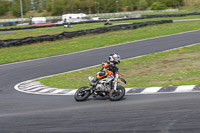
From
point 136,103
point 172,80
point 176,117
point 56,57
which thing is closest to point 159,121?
point 176,117

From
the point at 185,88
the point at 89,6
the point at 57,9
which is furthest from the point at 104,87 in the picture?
the point at 57,9

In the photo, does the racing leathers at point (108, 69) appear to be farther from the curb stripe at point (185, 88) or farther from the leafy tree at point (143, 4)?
the leafy tree at point (143, 4)

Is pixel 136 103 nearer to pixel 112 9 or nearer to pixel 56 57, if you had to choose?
pixel 56 57

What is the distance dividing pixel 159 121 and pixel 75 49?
20.1 m

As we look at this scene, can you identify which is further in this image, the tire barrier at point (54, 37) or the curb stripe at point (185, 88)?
the tire barrier at point (54, 37)

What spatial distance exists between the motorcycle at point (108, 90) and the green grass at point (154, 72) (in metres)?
2.09

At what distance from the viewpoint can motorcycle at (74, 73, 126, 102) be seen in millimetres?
9477

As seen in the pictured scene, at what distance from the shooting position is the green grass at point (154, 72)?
39.7 feet

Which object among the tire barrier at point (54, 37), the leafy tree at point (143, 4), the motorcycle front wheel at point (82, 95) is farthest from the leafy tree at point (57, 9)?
the motorcycle front wheel at point (82, 95)

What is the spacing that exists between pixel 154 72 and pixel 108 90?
513 centimetres

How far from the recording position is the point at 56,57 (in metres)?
22.9

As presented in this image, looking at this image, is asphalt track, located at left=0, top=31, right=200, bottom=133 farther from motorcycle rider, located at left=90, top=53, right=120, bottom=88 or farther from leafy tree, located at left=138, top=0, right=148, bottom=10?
leafy tree, located at left=138, top=0, right=148, bottom=10

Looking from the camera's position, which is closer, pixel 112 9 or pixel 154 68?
pixel 154 68

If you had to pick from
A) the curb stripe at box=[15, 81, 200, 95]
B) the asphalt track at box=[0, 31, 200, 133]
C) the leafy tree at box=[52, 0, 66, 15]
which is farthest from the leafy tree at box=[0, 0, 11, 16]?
the asphalt track at box=[0, 31, 200, 133]
